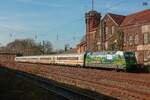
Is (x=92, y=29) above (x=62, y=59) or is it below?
above

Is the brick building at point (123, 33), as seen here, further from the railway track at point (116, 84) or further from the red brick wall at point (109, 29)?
the railway track at point (116, 84)

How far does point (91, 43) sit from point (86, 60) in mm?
30622

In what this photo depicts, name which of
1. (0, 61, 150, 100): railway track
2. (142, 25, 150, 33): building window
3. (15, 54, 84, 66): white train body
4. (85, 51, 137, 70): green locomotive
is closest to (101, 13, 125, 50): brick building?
(142, 25, 150, 33): building window

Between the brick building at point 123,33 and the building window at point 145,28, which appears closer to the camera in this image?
the building window at point 145,28

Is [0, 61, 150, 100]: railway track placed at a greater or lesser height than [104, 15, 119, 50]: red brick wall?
lesser

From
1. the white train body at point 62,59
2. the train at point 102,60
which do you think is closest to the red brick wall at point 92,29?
the white train body at point 62,59

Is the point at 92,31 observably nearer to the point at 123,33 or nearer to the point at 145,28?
the point at 123,33

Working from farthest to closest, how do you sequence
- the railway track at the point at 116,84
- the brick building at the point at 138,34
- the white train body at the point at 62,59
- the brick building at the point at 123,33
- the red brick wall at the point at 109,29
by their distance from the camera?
the red brick wall at the point at 109,29, the brick building at the point at 123,33, the brick building at the point at 138,34, the white train body at the point at 62,59, the railway track at the point at 116,84

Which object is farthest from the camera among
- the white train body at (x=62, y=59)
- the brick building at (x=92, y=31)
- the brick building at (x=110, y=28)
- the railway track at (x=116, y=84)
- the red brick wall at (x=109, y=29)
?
the brick building at (x=92, y=31)

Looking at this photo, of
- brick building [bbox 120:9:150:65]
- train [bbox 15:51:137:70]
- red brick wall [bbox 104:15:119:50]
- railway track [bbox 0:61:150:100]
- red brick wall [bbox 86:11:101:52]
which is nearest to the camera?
railway track [bbox 0:61:150:100]

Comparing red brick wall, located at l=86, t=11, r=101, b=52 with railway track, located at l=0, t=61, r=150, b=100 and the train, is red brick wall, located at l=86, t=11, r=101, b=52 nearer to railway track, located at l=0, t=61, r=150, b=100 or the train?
the train

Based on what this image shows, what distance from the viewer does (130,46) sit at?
6494cm

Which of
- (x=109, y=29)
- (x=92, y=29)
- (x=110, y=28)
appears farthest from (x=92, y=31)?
(x=110, y=28)

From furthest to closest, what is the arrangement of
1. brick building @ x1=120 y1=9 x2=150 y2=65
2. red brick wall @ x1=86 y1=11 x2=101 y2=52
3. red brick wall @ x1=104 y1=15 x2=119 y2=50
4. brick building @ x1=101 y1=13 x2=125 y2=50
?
red brick wall @ x1=86 y1=11 x2=101 y2=52 → red brick wall @ x1=104 y1=15 x2=119 y2=50 → brick building @ x1=101 y1=13 x2=125 y2=50 → brick building @ x1=120 y1=9 x2=150 y2=65
